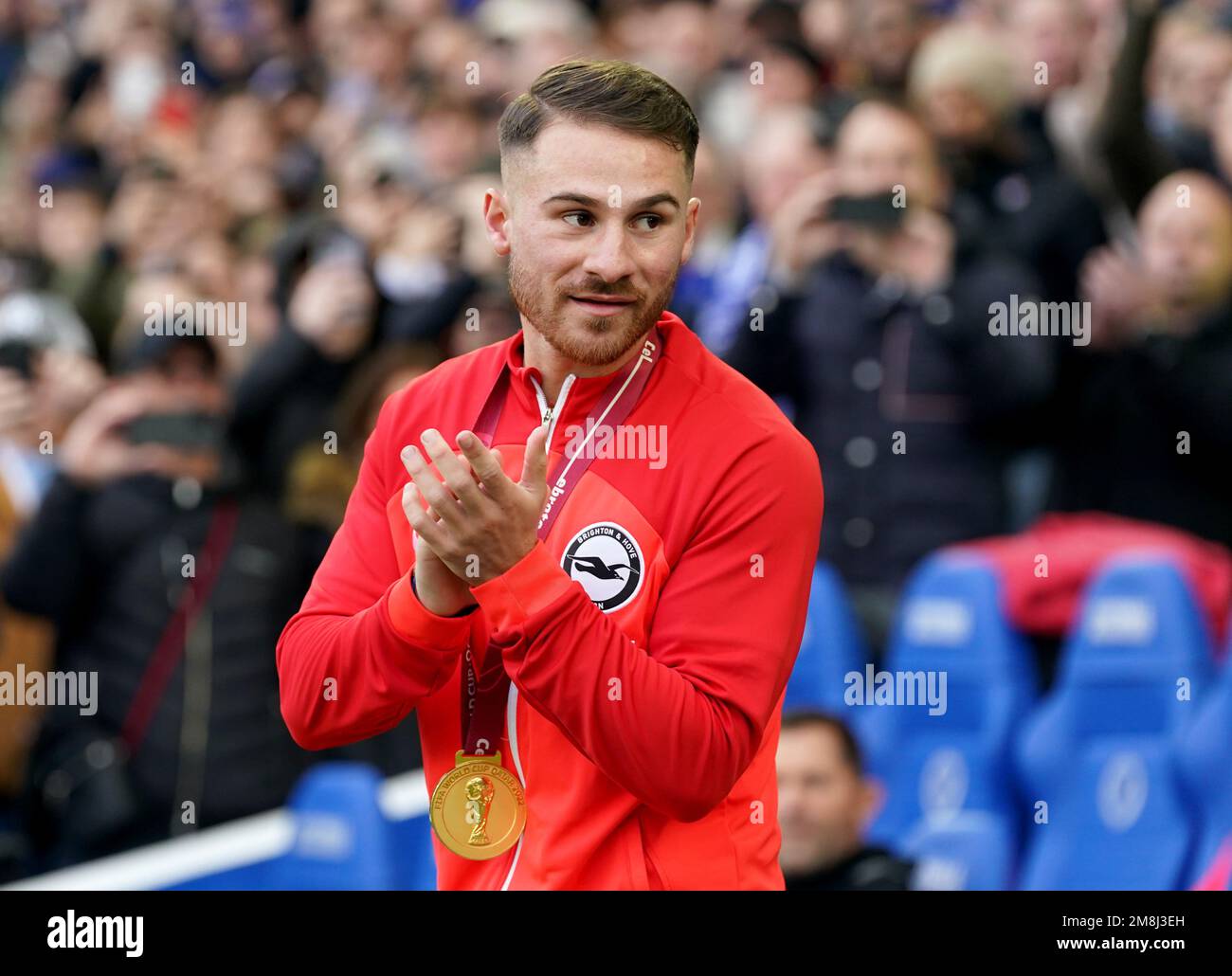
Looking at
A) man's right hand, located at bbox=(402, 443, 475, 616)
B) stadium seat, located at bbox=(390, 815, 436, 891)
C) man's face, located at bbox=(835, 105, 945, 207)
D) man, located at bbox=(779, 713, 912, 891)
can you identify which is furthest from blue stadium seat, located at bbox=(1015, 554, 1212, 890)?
man's right hand, located at bbox=(402, 443, 475, 616)

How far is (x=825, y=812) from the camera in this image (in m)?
4.11

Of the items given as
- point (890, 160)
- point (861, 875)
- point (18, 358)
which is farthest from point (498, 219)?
point (18, 358)

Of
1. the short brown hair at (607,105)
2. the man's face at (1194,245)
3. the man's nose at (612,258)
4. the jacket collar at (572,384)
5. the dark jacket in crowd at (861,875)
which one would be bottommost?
the dark jacket in crowd at (861,875)

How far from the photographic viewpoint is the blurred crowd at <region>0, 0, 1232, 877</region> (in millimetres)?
4898

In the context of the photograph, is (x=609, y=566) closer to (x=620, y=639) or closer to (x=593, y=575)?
(x=593, y=575)

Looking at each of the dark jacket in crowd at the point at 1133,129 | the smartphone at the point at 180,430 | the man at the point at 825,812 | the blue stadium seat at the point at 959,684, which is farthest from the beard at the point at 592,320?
the dark jacket in crowd at the point at 1133,129

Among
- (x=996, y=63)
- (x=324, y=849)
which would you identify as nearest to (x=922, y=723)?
(x=324, y=849)

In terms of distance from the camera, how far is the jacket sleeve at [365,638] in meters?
2.18

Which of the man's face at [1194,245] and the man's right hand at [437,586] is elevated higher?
the man's face at [1194,245]

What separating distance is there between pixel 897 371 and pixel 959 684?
76cm

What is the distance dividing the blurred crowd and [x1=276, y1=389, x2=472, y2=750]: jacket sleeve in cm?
182

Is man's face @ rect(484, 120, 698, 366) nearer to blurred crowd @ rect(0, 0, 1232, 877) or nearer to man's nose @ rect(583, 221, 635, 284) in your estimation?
man's nose @ rect(583, 221, 635, 284)

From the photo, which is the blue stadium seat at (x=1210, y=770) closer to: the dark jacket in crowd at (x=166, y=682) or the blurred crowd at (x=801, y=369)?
the blurred crowd at (x=801, y=369)

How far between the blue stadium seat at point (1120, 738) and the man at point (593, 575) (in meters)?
2.13
